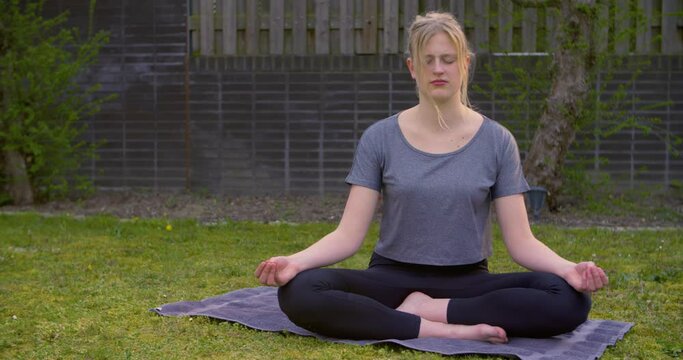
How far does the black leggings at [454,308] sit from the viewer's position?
11.6 ft

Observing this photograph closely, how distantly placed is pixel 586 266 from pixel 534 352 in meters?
0.36

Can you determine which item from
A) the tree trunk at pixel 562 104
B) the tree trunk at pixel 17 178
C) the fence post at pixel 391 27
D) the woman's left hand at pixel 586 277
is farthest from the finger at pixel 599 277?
the tree trunk at pixel 17 178

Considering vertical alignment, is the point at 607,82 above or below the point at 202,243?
A: above

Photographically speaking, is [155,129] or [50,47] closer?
[50,47]

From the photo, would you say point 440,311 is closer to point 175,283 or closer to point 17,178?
point 175,283

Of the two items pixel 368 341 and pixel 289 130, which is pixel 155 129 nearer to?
pixel 289 130

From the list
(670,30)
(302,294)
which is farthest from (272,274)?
(670,30)

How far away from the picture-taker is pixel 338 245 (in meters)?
3.70

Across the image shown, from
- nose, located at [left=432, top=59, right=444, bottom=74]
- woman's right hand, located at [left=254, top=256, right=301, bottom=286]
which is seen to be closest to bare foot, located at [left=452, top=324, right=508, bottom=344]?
woman's right hand, located at [left=254, top=256, right=301, bottom=286]

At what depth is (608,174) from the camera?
8.07 metres

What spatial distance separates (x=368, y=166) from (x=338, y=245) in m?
0.35

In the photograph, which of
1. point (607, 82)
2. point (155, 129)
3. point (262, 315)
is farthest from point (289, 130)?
point (262, 315)

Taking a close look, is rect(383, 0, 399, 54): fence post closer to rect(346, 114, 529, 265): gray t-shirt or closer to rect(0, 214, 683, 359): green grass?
rect(0, 214, 683, 359): green grass

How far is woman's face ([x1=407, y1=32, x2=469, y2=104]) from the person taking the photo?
3658 mm
